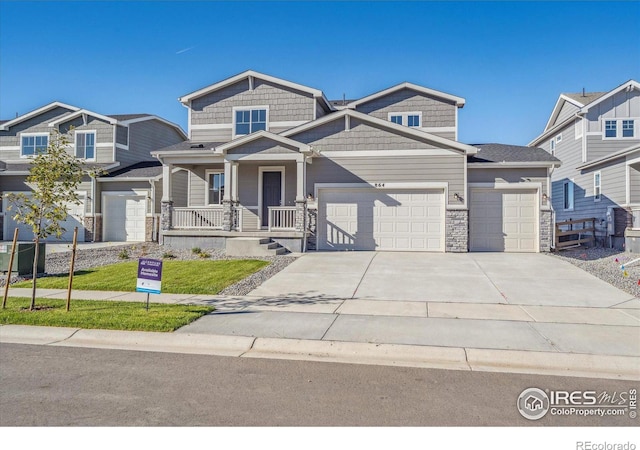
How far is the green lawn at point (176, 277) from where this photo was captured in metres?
9.98

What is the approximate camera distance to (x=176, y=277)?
36.6 feet

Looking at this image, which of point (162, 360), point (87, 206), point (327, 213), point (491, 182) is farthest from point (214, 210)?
point (162, 360)

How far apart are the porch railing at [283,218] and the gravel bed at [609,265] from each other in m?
Answer: 9.44

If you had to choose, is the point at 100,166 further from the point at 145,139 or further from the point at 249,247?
the point at 249,247

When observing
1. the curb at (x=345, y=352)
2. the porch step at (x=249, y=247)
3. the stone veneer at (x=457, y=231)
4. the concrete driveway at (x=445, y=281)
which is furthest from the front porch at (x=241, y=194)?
the curb at (x=345, y=352)

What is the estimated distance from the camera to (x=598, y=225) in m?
19.1

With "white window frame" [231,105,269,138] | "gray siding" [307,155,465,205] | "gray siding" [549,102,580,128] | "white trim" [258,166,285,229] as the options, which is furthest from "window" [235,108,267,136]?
"gray siding" [549,102,580,128]

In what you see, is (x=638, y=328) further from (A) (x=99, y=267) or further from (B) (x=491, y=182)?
(A) (x=99, y=267)

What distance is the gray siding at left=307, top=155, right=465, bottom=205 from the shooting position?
16.3m

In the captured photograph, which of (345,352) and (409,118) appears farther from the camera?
(409,118)

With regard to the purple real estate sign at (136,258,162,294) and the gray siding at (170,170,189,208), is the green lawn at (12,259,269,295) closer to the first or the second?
the purple real estate sign at (136,258,162,294)

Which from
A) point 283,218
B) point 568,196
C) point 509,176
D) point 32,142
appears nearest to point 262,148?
point 283,218

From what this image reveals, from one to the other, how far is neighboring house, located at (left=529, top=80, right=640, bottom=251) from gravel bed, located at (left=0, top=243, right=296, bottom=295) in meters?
12.9

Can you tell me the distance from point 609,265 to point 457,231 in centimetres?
489
